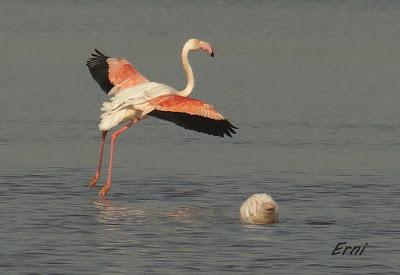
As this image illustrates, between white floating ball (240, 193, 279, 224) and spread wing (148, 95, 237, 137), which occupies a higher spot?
spread wing (148, 95, 237, 137)

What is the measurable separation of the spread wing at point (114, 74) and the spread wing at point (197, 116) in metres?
1.54

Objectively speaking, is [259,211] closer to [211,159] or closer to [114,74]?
[211,159]

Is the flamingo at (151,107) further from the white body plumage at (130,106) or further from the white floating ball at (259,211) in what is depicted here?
the white floating ball at (259,211)

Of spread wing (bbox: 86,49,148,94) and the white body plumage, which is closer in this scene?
the white body plumage

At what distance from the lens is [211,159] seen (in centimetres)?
1752

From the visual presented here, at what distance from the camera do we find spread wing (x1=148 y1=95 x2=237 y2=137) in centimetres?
1529

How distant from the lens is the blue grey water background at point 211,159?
1216cm

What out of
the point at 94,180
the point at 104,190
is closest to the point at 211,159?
the point at 94,180

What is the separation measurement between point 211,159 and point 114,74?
1.50 meters

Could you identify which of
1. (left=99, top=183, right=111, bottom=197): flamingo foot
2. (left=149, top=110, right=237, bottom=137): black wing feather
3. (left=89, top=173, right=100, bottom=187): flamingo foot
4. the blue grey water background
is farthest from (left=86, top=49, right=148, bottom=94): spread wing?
(left=99, top=183, right=111, bottom=197): flamingo foot

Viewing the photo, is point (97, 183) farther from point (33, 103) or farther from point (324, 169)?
point (33, 103)

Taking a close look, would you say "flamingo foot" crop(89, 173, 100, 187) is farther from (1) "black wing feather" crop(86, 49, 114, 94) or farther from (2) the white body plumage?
(1) "black wing feather" crop(86, 49, 114, 94)

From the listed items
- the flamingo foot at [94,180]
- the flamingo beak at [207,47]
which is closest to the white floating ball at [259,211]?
the flamingo foot at [94,180]

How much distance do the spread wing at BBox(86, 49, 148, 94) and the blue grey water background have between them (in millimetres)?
907
